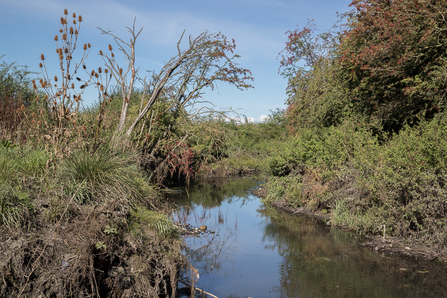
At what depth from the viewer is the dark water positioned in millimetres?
5730

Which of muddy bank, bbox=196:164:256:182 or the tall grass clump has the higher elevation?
the tall grass clump

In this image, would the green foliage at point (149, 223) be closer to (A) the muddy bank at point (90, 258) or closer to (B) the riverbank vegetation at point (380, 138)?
(A) the muddy bank at point (90, 258)

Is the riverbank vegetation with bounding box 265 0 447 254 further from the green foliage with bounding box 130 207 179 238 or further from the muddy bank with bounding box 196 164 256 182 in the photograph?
the muddy bank with bounding box 196 164 256 182

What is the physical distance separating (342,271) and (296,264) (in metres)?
0.87

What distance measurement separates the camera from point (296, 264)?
6922mm

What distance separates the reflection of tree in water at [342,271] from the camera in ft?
18.6

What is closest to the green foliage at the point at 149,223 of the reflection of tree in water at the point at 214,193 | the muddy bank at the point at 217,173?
the reflection of tree in water at the point at 214,193

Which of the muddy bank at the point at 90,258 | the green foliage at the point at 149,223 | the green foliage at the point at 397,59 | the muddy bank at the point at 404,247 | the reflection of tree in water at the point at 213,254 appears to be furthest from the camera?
the green foliage at the point at 397,59

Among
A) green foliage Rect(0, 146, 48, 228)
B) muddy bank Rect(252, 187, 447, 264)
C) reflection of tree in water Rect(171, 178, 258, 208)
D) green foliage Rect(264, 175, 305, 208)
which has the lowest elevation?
muddy bank Rect(252, 187, 447, 264)

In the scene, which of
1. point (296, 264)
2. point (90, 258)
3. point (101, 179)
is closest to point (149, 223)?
point (101, 179)

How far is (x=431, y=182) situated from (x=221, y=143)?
30.3ft

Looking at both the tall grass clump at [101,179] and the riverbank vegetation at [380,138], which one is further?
the riverbank vegetation at [380,138]

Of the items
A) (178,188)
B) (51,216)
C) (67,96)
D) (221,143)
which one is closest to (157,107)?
(221,143)

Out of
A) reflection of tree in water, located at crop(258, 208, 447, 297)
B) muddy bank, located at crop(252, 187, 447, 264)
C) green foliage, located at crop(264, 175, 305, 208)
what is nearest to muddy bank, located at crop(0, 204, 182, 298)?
reflection of tree in water, located at crop(258, 208, 447, 297)
